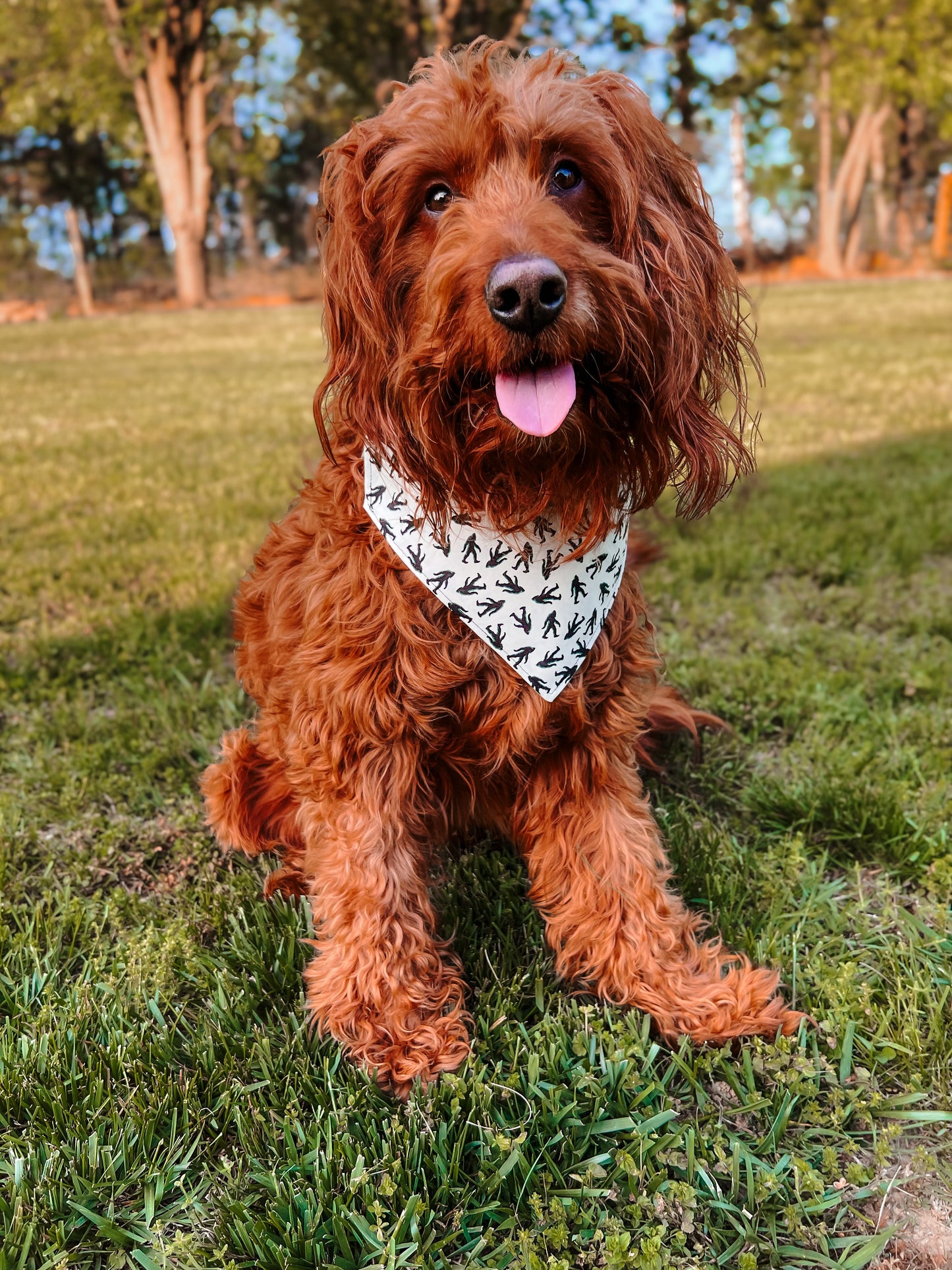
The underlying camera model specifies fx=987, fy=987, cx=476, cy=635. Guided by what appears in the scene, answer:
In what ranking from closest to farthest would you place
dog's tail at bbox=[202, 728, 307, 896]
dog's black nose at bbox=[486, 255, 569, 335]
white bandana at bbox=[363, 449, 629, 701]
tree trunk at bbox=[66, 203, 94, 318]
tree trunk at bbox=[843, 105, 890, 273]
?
dog's black nose at bbox=[486, 255, 569, 335] → white bandana at bbox=[363, 449, 629, 701] → dog's tail at bbox=[202, 728, 307, 896] → tree trunk at bbox=[66, 203, 94, 318] → tree trunk at bbox=[843, 105, 890, 273]

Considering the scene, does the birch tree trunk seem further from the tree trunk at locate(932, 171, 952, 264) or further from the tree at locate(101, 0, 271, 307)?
the tree trunk at locate(932, 171, 952, 264)

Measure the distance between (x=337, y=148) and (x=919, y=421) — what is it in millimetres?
7736

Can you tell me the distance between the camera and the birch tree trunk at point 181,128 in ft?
86.1

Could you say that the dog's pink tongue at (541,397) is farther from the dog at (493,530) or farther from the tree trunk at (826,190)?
the tree trunk at (826,190)

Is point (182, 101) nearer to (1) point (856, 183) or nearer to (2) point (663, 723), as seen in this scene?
(1) point (856, 183)

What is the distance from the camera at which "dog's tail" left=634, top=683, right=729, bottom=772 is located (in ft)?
10.5

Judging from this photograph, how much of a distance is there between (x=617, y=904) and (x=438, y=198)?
1.68 meters

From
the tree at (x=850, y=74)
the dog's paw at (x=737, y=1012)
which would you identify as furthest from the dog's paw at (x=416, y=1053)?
the tree at (x=850, y=74)

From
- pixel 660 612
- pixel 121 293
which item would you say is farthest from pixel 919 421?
pixel 121 293

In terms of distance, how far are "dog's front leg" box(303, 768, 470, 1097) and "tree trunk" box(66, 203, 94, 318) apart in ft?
92.1

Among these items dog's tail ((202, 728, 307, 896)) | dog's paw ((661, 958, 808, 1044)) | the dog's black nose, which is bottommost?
dog's paw ((661, 958, 808, 1044))

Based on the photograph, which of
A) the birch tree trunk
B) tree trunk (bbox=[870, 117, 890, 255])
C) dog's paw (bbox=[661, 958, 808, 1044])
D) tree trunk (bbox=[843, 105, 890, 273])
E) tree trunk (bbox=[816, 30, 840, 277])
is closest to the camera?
dog's paw (bbox=[661, 958, 808, 1044])

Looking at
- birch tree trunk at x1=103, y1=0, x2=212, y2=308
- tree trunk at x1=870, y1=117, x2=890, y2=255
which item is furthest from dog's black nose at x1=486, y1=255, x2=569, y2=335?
tree trunk at x1=870, y1=117, x2=890, y2=255

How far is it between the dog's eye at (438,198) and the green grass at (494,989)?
1762 mm
